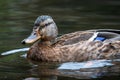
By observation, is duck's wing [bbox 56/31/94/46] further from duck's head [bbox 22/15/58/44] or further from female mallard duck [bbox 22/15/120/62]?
duck's head [bbox 22/15/58/44]

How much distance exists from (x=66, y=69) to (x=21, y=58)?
133 cm

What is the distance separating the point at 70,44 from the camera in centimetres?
1077

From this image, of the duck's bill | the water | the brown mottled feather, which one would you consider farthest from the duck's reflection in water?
the duck's bill

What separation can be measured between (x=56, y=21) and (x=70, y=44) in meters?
3.61

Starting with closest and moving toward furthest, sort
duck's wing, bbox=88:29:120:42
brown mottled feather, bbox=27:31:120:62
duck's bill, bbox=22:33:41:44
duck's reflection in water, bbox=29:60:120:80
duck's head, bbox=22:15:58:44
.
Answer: duck's reflection in water, bbox=29:60:120:80
duck's bill, bbox=22:33:41:44
brown mottled feather, bbox=27:31:120:62
duck's head, bbox=22:15:58:44
duck's wing, bbox=88:29:120:42

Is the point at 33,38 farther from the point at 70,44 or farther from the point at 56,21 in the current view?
the point at 56,21

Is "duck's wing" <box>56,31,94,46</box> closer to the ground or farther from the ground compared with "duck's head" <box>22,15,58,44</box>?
closer to the ground

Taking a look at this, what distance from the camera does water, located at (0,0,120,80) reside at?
373 inches

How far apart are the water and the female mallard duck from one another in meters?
0.32

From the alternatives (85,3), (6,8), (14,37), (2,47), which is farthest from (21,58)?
(85,3)

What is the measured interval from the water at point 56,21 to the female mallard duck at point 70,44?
323mm

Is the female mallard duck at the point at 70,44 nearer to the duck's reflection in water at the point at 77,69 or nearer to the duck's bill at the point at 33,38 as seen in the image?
the duck's bill at the point at 33,38

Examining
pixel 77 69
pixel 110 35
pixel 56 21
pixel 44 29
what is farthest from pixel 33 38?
pixel 56 21

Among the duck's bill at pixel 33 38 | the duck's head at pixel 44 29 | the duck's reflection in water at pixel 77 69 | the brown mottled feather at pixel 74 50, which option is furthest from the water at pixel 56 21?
the duck's head at pixel 44 29
